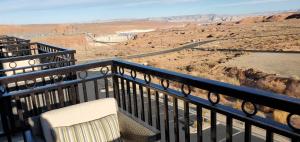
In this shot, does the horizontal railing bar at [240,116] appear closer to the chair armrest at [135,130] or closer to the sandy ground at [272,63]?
the chair armrest at [135,130]

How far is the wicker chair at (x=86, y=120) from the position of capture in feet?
8.61

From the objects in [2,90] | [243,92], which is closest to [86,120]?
[2,90]

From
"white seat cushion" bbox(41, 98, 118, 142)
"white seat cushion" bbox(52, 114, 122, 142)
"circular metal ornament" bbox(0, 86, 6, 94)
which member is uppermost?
"circular metal ornament" bbox(0, 86, 6, 94)

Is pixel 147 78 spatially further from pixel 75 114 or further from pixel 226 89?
pixel 226 89

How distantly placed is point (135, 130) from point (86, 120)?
480mm

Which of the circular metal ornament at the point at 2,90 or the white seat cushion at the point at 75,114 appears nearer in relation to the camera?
the white seat cushion at the point at 75,114

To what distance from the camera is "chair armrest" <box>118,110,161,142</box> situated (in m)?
2.62

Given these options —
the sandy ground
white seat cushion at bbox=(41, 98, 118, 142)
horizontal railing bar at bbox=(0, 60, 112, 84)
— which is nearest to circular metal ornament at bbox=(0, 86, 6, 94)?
horizontal railing bar at bbox=(0, 60, 112, 84)

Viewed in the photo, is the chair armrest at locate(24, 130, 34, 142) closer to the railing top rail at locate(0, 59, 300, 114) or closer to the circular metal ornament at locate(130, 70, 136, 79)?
the railing top rail at locate(0, 59, 300, 114)

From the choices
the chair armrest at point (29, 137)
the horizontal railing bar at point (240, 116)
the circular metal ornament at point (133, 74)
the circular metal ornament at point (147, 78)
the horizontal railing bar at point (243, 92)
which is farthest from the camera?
the circular metal ornament at point (133, 74)

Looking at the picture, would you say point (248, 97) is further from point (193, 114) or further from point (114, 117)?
point (193, 114)

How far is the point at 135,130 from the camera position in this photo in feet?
9.25

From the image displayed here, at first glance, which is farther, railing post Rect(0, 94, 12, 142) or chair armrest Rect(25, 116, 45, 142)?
railing post Rect(0, 94, 12, 142)

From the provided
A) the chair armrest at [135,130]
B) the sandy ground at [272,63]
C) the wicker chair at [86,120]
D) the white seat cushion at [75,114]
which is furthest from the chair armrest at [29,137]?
the sandy ground at [272,63]
